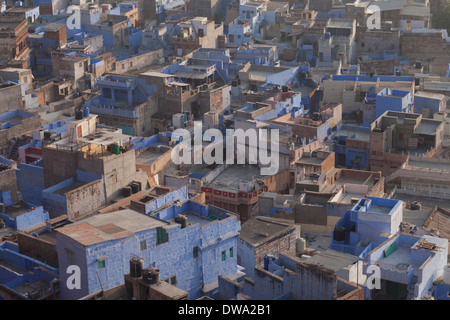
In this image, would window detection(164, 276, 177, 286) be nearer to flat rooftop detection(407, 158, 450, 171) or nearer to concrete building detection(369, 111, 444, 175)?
flat rooftop detection(407, 158, 450, 171)

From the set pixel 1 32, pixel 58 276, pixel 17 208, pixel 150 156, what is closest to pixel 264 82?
pixel 150 156

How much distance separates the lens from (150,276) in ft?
114

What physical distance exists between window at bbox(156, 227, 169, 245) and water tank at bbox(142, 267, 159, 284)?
5.10 metres

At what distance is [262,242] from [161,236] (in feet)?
21.9

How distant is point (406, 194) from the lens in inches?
2172

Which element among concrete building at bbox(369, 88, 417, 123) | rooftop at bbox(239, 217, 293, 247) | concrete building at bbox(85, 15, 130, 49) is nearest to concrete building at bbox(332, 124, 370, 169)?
concrete building at bbox(369, 88, 417, 123)

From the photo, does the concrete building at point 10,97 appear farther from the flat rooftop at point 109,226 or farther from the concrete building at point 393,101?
the concrete building at point 393,101

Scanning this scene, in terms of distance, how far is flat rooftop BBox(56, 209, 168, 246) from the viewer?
125ft

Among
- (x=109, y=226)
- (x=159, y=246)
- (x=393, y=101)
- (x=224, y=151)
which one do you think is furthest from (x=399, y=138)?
(x=109, y=226)

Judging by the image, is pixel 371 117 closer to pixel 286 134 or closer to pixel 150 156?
pixel 286 134

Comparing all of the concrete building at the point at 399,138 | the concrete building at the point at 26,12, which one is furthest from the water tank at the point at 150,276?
the concrete building at the point at 26,12

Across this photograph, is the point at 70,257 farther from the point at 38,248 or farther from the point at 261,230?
the point at 261,230

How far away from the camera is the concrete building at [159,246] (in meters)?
37.6

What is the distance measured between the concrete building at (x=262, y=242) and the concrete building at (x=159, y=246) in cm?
150
